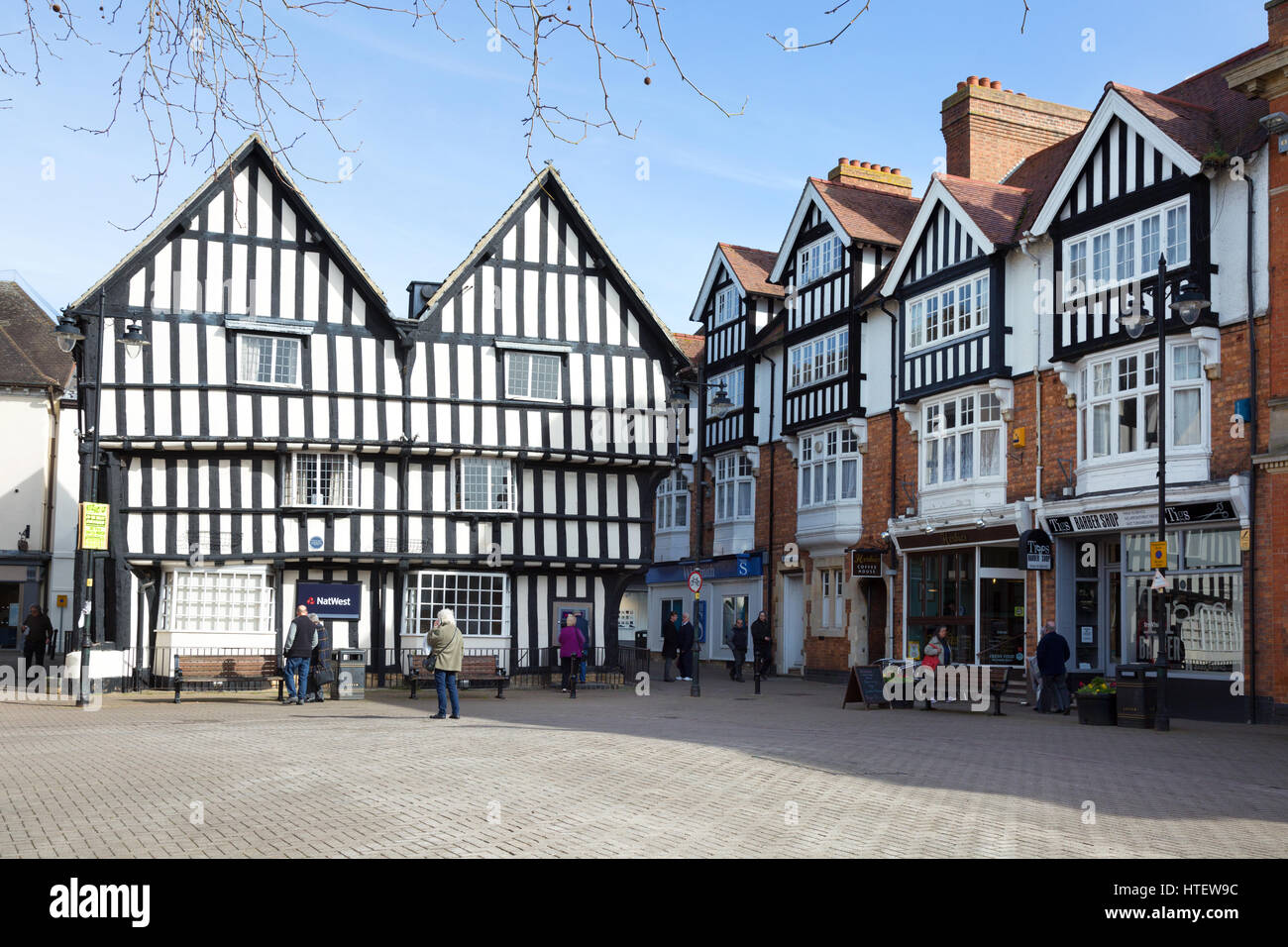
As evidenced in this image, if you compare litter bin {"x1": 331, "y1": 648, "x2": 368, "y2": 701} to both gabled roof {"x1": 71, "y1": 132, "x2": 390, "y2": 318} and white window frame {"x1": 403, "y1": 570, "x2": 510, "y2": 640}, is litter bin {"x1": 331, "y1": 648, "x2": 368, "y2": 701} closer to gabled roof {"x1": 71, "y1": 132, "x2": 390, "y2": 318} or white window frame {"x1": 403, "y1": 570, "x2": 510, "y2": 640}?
white window frame {"x1": 403, "y1": 570, "x2": 510, "y2": 640}

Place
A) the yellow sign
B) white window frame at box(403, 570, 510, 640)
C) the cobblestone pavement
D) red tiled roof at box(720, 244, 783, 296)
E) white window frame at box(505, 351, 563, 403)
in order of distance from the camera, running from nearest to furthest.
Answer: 1. the cobblestone pavement
2. the yellow sign
3. white window frame at box(403, 570, 510, 640)
4. white window frame at box(505, 351, 563, 403)
5. red tiled roof at box(720, 244, 783, 296)

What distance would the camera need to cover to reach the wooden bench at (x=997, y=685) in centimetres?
2383

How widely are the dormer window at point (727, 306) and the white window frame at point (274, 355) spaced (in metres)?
15.7

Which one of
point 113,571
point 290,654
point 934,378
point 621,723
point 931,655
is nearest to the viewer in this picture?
point 621,723

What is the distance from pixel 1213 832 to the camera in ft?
32.7

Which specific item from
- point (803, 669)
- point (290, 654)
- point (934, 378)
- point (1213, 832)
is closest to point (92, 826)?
point (1213, 832)

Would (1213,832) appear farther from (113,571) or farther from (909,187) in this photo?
(909,187)

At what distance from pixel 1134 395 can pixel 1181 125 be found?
5010 mm

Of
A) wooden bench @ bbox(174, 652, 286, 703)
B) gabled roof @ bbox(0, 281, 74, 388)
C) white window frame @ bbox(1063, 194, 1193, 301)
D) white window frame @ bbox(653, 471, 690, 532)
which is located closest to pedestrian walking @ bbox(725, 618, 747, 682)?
white window frame @ bbox(653, 471, 690, 532)

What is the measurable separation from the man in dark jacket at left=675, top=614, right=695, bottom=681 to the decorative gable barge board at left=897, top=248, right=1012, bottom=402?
907cm

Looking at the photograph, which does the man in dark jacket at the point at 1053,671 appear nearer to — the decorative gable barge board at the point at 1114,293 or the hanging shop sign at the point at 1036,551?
the hanging shop sign at the point at 1036,551

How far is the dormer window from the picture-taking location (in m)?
40.6

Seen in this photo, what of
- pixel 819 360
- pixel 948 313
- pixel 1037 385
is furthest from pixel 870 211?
pixel 1037 385

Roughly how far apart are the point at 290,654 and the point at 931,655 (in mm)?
12152
